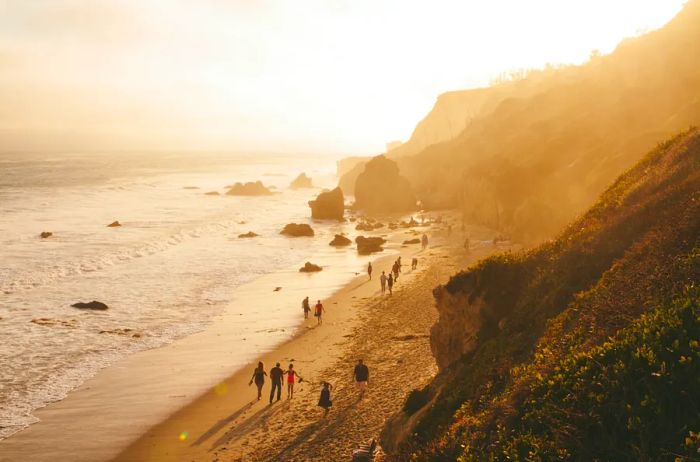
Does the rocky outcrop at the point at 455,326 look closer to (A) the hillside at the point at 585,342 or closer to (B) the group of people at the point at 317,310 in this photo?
(A) the hillside at the point at 585,342

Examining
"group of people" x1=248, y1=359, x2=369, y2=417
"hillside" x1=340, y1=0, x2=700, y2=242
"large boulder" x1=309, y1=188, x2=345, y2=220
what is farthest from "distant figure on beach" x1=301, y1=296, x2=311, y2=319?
"large boulder" x1=309, y1=188, x2=345, y2=220

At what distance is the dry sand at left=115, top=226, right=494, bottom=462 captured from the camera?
15695 mm

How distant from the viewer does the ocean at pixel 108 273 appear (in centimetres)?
2331

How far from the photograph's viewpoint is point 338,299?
33906mm

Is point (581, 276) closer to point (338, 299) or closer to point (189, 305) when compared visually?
point (338, 299)

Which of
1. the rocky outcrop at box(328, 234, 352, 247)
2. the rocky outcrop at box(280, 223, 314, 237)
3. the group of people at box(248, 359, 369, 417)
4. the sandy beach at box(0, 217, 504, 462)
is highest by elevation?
the rocky outcrop at box(280, 223, 314, 237)

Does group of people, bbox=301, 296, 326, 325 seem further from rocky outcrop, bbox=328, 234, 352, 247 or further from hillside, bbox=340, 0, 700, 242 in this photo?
rocky outcrop, bbox=328, 234, 352, 247

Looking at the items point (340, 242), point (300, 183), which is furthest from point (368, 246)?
point (300, 183)

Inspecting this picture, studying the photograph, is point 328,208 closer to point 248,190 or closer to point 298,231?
point 298,231

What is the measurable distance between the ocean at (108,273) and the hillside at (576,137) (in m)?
21.5

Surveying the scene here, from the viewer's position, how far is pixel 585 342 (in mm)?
9578

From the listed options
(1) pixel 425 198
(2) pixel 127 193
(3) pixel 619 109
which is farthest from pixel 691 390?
(2) pixel 127 193

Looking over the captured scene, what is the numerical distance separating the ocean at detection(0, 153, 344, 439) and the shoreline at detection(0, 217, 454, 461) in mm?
761

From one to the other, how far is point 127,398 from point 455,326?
1343cm
